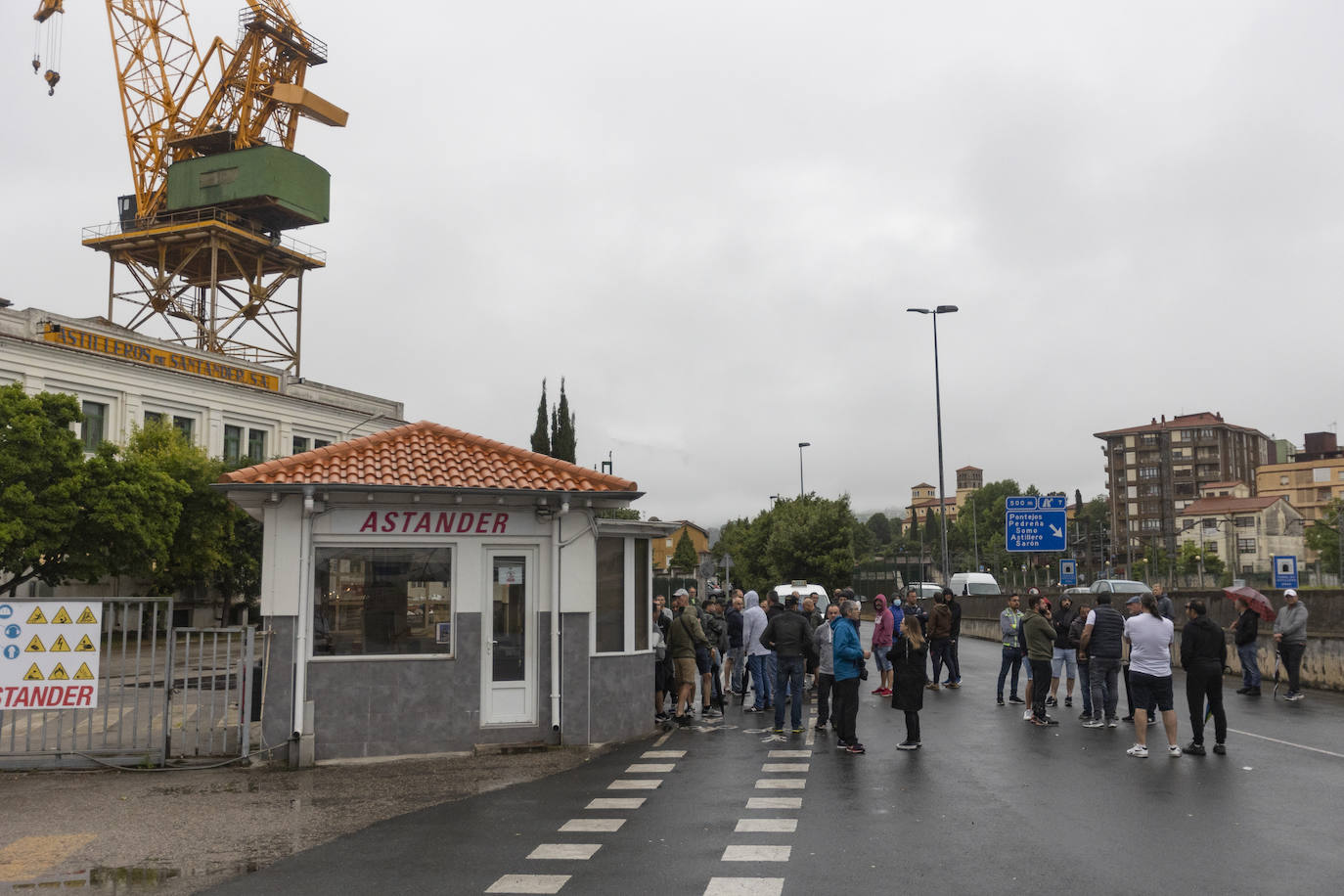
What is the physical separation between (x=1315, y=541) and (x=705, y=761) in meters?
79.9

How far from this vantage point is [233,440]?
52688 mm

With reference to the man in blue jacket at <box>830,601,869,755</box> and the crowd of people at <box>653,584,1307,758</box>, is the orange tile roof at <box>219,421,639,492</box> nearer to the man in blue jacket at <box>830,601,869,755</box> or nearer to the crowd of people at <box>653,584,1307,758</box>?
the crowd of people at <box>653,584,1307,758</box>

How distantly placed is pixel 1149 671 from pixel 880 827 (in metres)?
4.97

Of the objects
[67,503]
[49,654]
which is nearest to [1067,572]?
[49,654]

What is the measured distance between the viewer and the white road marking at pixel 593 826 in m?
8.64

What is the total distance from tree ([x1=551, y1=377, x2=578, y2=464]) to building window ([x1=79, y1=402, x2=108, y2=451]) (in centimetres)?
2847


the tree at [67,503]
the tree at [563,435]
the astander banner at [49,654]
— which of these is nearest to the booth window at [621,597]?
the astander banner at [49,654]

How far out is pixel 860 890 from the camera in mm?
6746

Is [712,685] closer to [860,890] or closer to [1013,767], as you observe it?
Result: [1013,767]

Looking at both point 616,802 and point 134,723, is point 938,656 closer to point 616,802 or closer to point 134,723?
point 616,802

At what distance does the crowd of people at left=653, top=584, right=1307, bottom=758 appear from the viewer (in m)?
11.8

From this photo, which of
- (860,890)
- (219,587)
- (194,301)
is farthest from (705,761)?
(194,301)

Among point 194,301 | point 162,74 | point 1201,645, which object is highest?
point 162,74

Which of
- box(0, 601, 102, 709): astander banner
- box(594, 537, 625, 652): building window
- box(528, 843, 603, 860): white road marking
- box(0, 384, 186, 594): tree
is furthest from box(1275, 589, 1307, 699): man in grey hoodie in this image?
box(0, 384, 186, 594): tree
